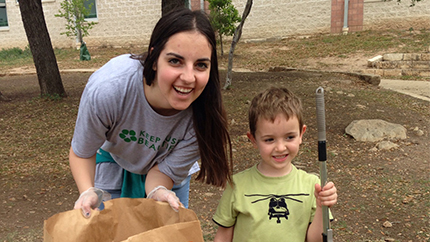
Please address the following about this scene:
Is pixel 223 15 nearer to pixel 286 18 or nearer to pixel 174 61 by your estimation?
pixel 286 18

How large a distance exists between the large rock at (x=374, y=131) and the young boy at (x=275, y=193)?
398 centimetres

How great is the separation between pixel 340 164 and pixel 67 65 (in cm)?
1267

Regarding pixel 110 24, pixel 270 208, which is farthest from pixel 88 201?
pixel 110 24

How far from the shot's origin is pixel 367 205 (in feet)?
12.7

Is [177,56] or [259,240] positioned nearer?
[177,56]

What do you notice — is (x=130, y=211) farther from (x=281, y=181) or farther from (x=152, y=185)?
(x=281, y=181)

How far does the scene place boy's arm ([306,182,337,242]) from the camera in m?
1.67

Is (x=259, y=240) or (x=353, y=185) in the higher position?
(x=259, y=240)

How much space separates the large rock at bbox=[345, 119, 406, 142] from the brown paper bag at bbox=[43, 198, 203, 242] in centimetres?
443

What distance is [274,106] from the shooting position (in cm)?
192

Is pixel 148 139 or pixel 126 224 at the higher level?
pixel 148 139

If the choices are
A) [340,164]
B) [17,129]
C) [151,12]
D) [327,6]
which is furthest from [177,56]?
[151,12]

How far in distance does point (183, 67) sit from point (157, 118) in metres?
0.34

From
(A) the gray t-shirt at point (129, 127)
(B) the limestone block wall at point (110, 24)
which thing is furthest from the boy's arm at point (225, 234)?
(B) the limestone block wall at point (110, 24)
